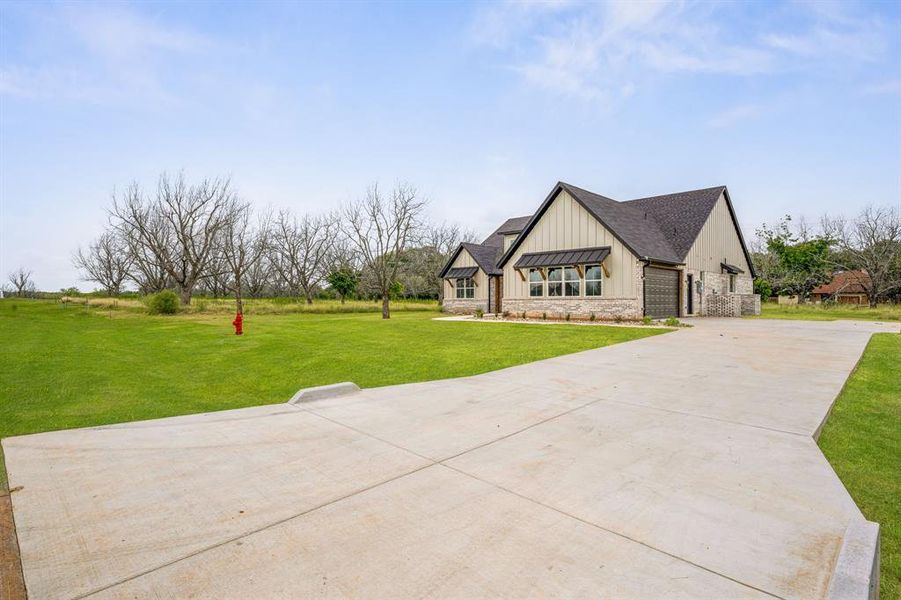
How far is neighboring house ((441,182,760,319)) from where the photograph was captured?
1942 cm

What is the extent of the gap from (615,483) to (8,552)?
12.6 ft

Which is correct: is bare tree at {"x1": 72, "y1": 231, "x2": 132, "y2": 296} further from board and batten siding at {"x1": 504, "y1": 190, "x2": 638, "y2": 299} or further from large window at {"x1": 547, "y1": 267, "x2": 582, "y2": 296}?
large window at {"x1": 547, "y1": 267, "x2": 582, "y2": 296}

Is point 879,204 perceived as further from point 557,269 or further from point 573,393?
point 573,393

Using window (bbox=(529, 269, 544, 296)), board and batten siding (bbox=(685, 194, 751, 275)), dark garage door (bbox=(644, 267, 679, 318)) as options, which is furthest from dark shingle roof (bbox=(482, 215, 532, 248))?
board and batten siding (bbox=(685, 194, 751, 275))

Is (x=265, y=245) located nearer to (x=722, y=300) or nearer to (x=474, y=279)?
(x=474, y=279)

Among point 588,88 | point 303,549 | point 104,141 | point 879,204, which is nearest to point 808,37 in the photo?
point 588,88

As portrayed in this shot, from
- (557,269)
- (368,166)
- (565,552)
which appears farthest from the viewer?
(368,166)

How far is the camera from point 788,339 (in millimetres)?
12039

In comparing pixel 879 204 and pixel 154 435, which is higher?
pixel 879 204

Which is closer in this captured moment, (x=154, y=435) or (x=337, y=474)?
(x=337, y=474)

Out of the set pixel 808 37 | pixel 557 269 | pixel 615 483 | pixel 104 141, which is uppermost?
pixel 808 37

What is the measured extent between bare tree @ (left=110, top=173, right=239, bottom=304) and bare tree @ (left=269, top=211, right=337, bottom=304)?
7174 millimetres

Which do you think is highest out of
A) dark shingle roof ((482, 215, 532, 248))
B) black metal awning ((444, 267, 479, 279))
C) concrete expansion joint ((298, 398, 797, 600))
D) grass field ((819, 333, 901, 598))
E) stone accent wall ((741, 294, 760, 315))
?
dark shingle roof ((482, 215, 532, 248))

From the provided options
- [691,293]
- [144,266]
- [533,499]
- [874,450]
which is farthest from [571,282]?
[144,266]
